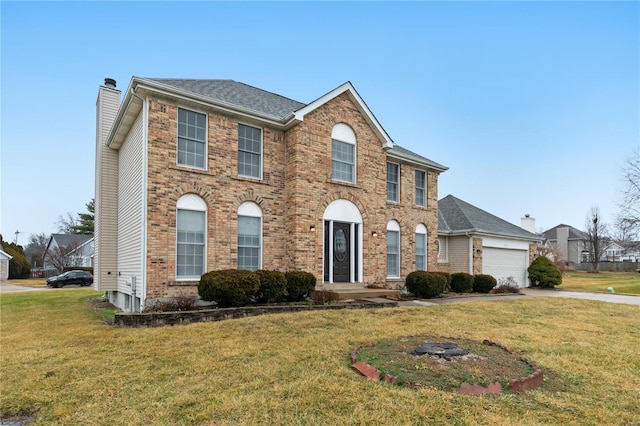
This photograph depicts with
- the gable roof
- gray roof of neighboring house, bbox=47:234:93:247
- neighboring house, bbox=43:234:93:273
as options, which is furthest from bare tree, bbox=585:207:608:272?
gray roof of neighboring house, bbox=47:234:93:247

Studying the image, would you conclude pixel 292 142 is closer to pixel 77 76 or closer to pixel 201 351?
pixel 201 351

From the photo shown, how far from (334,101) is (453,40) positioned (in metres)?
7.80

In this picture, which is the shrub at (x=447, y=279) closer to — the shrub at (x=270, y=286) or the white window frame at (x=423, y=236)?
the white window frame at (x=423, y=236)

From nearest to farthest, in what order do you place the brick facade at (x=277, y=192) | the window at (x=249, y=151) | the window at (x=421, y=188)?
the brick facade at (x=277, y=192)
the window at (x=249, y=151)
the window at (x=421, y=188)

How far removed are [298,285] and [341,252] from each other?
317cm

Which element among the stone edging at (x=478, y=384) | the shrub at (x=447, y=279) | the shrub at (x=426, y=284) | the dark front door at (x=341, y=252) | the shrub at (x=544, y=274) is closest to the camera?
the stone edging at (x=478, y=384)

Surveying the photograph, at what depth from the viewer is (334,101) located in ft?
46.4

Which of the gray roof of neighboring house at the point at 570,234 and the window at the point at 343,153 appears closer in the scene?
the window at the point at 343,153

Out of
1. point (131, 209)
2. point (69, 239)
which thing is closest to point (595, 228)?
point (131, 209)

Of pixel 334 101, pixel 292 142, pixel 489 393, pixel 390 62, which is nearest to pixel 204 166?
pixel 292 142

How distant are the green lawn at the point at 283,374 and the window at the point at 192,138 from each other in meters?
5.14

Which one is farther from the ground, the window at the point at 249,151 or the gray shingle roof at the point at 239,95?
the gray shingle roof at the point at 239,95

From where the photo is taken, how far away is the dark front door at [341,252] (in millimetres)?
14031

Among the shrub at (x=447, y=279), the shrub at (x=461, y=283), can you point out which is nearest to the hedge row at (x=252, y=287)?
the shrub at (x=447, y=279)
